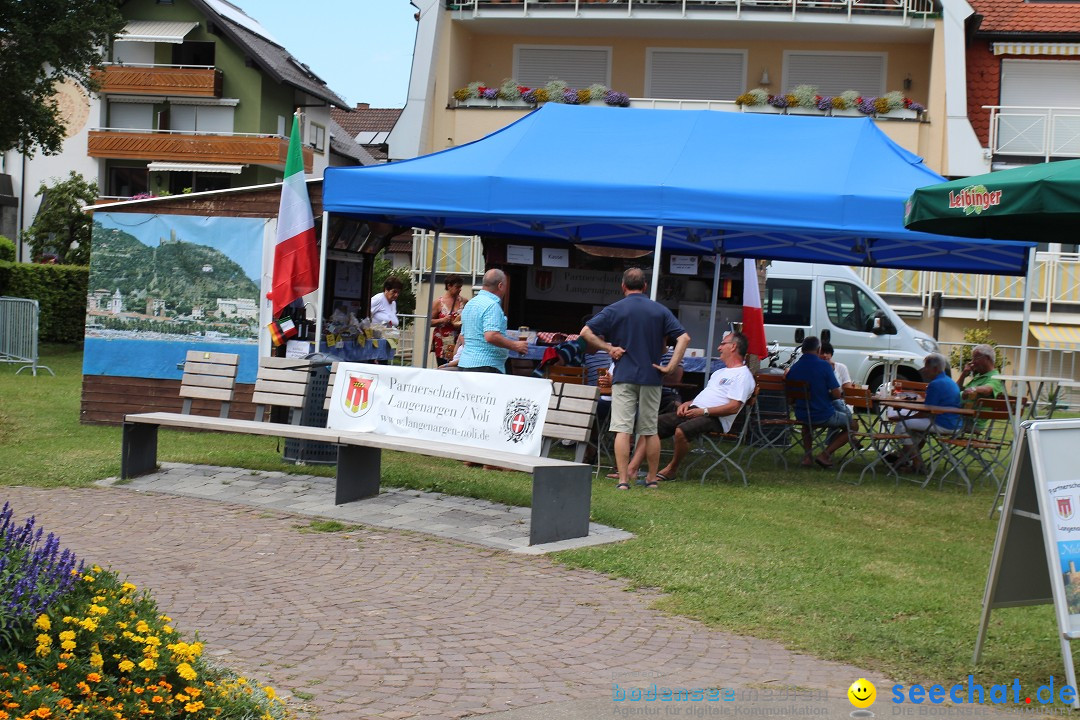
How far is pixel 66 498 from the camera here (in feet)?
30.4

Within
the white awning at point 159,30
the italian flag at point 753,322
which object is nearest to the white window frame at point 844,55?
the italian flag at point 753,322

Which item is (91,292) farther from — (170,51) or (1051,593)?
(170,51)

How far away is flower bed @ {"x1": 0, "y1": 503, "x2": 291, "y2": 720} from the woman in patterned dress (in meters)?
10.7

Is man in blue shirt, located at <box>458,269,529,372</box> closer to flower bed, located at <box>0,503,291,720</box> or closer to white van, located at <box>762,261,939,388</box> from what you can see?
flower bed, located at <box>0,503,291,720</box>

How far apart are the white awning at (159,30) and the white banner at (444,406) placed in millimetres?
37765

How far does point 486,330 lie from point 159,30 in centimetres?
3809

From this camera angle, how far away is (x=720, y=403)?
10805mm

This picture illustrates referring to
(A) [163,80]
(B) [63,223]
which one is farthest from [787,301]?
(A) [163,80]

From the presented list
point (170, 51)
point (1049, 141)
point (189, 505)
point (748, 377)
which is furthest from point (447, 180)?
point (170, 51)

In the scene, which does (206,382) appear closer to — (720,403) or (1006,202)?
(720,403)

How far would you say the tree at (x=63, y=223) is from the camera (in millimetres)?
34500

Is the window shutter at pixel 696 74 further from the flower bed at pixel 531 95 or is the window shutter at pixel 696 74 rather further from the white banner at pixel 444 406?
the white banner at pixel 444 406

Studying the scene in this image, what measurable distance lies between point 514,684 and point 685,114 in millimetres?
9194

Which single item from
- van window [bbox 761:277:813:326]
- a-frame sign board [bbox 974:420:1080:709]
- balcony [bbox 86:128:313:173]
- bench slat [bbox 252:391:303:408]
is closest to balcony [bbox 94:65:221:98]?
balcony [bbox 86:128:313:173]
